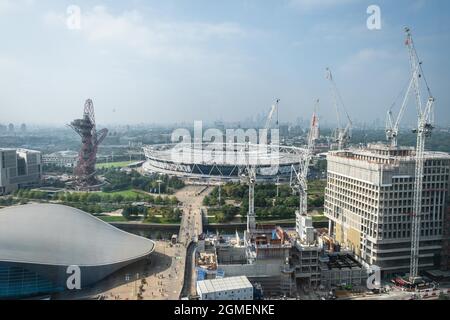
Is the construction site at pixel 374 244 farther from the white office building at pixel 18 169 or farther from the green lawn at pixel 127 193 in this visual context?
the white office building at pixel 18 169

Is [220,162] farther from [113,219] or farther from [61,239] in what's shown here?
[61,239]

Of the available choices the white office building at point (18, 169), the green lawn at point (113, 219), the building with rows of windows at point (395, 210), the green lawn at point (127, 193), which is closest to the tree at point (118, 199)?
the green lawn at point (127, 193)

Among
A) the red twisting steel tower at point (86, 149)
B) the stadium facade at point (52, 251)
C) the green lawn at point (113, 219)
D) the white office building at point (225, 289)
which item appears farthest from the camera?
the red twisting steel tower at point (86, 149)

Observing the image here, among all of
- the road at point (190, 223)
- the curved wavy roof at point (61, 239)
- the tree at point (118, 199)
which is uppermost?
the curved wavy roof at point (61, 239)

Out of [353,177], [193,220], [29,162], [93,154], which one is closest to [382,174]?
[353,177]

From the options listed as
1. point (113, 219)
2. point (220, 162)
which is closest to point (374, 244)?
point (113, 219)
